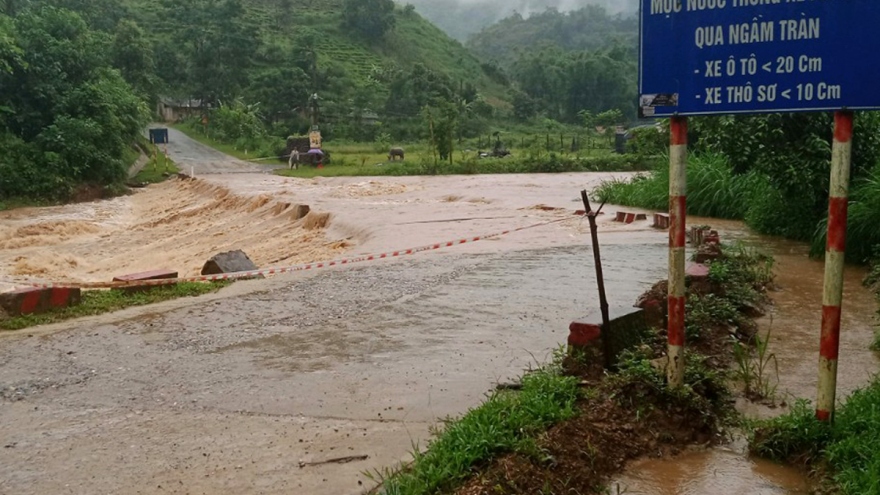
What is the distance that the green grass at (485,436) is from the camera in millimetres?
3506

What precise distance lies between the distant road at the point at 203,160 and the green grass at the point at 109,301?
84.6ft

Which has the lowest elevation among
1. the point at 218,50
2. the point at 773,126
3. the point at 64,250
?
the point at 64,250

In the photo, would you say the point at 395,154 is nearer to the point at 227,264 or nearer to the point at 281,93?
the point at 281,93

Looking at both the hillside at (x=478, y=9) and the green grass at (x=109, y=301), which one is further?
the hillside at (x=478, y=9)

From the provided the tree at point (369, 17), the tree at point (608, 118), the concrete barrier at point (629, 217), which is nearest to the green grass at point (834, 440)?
the concrete barrier at point (629, 217)

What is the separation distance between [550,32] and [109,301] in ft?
368

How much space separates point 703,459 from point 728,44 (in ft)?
6.89

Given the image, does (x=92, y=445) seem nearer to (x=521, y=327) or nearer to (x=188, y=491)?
(x=188, y=491)

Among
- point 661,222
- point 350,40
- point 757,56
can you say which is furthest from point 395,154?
point 350,40

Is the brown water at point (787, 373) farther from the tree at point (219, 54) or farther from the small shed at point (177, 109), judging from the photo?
the small shed at point (177, 109)

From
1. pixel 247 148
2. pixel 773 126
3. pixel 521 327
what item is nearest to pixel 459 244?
pixel 773 126

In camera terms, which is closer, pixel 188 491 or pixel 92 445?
pixel 188 491

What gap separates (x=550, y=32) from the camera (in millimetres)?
114312

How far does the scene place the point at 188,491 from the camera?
3.85 meters
